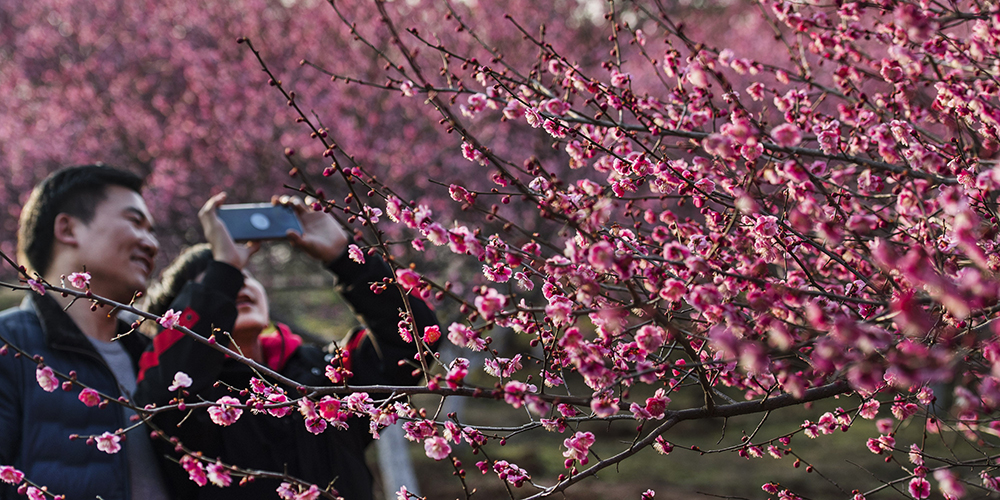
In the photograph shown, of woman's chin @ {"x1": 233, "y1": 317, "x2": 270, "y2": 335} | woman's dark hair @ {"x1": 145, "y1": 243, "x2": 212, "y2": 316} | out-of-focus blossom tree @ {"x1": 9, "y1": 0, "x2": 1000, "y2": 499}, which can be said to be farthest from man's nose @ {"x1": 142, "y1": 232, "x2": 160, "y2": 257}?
out-of-focus blossom tree @ {"x1": 9, "y1": 0, "x2": 1000, "y2": 499}

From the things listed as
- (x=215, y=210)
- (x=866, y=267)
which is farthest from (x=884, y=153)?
(x=215, y=210)

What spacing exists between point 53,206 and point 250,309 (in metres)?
0.93

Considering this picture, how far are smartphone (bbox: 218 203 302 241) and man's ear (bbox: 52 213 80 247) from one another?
58cm

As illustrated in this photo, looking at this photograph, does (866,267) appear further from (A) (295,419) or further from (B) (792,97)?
(A) (295,419)

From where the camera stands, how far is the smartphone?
311 cm

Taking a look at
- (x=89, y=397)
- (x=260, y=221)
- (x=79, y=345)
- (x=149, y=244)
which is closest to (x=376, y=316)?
(x=260, y=221)

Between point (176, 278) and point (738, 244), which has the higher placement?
point (176, 278)

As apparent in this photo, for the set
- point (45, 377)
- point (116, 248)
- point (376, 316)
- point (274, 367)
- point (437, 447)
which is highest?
point (116, 248)

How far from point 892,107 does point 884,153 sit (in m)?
0.76

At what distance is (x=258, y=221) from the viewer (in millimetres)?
3156

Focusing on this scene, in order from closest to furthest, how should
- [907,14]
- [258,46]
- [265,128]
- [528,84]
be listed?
[907,14], [528,84], [265,128], [258,46]

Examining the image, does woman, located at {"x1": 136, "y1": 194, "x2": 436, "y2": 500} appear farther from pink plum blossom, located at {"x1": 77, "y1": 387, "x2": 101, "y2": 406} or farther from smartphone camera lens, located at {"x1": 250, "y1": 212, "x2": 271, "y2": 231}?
pink plum blossom, located at {"x1": 77, "y1": 387, "x2": 101, "y2": 406}

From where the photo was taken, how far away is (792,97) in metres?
2.54

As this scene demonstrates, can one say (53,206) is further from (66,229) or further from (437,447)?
(437,447)
